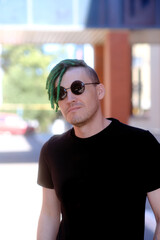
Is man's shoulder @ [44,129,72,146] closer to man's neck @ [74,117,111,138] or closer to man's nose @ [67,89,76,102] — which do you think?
man's neck @ [74,117,111,138]

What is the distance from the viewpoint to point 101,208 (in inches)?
77.5

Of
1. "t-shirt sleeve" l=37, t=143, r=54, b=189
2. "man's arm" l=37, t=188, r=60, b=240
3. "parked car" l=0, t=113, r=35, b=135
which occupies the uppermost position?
"t-shirt sleeve" l=37, t=143, r=54, b=189

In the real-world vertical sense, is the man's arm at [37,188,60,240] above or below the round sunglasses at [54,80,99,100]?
below

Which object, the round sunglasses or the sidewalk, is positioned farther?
the sidewalk

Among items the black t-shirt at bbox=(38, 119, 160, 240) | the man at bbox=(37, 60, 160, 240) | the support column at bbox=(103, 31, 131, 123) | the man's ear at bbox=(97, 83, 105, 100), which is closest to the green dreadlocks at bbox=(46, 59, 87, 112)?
the man at bbox=(37, 60, 160, 240)

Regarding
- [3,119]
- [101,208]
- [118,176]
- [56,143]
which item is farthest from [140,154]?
[3,119]

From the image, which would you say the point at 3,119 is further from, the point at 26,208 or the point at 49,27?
the point at 26,208

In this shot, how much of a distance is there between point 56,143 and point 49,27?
11.3m

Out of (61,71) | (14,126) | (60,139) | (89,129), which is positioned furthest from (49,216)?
(14,126)

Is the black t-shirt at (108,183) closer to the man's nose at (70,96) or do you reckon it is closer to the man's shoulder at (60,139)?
the man's shoulder at (60,139)

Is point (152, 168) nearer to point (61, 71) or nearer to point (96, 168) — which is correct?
point (96, 168)

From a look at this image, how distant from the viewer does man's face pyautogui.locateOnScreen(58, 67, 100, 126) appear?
2047 millimetres

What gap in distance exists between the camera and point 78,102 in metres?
2.07

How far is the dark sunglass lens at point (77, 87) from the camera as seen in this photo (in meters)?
2.03
